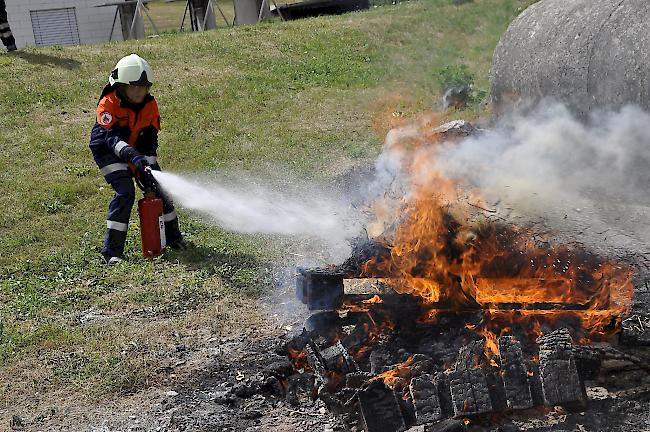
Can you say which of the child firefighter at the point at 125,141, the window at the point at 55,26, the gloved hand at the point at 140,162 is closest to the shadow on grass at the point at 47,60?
the child firefighter at the point at 125,141

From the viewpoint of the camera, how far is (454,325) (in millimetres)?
5238

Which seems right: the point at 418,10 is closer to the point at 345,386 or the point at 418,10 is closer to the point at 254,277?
the point at 254,277

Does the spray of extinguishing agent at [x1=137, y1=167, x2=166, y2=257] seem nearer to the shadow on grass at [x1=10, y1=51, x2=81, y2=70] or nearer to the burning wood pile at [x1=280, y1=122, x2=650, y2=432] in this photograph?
the burning wood pile at [x1=280, y1=122, x2=650, y2=432]

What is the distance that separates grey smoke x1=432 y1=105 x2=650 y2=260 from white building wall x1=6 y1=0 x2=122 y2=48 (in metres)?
19.8

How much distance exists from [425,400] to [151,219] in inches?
165

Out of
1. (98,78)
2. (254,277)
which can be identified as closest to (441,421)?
(254,277)

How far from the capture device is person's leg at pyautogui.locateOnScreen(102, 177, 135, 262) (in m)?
7.84

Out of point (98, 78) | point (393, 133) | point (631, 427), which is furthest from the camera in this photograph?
point (98, 78)

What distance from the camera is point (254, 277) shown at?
716 cm

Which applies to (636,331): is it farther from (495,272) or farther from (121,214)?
(121,214)

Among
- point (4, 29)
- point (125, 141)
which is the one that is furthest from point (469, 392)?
point (4, 29)

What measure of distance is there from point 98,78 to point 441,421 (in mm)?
12210

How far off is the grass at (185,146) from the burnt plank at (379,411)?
1683 millimetres

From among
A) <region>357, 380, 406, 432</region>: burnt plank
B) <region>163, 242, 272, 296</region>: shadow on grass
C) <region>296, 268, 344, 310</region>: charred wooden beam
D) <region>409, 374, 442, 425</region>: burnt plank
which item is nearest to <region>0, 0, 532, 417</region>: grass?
<region>163, 242, 272, 296</region>: shadow on grass
